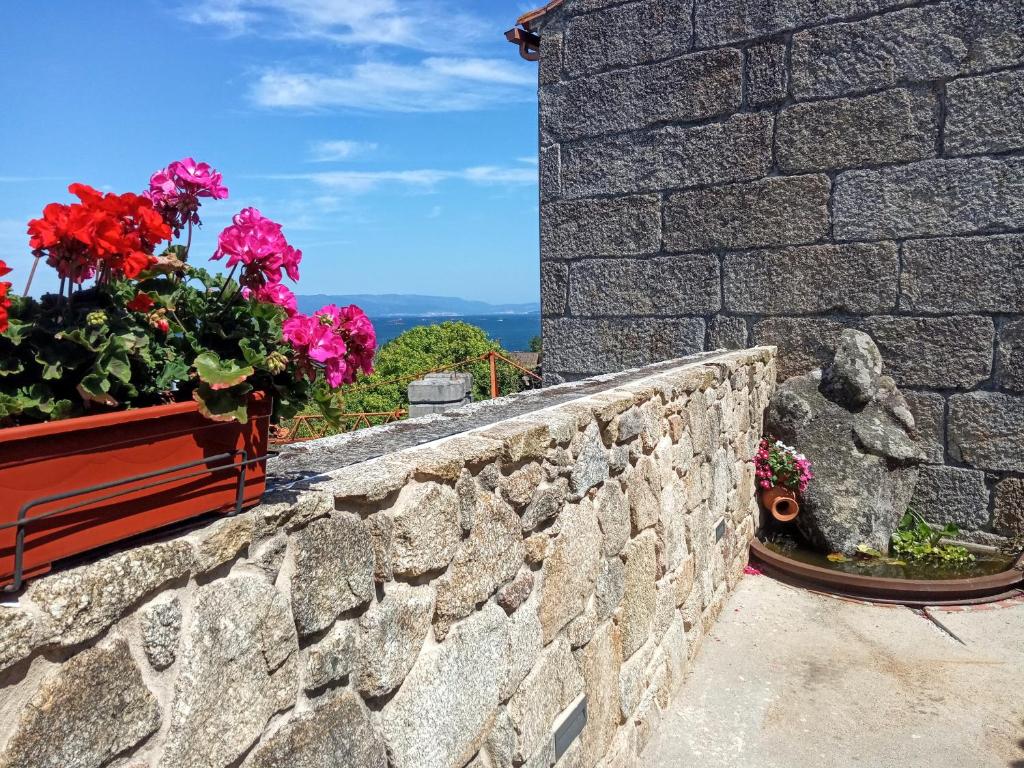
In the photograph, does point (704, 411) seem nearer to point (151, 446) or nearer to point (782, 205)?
point (782, 205)

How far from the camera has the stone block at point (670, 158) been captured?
4.50 meters

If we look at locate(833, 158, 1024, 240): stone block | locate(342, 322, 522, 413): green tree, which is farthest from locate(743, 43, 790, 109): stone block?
locate(342, 322, 522, 413): green tree

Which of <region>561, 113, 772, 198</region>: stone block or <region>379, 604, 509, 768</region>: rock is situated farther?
<region>561, 113, 772, 198</region>: stone block

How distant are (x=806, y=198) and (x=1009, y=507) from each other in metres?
1.85

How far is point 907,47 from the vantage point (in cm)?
407

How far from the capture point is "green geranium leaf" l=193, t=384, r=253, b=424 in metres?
1.07

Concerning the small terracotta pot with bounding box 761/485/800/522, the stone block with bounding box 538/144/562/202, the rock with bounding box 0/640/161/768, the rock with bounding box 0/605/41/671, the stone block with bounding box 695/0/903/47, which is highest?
the stone block with bounding box 695/0/903/47

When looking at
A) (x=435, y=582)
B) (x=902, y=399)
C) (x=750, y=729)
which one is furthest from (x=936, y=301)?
(x=435, y=582)

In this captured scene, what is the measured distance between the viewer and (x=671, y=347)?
4875 millimetres

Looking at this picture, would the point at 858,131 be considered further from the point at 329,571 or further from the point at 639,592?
the point at 329,571

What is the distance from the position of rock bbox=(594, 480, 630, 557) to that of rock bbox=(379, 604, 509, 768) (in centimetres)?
61

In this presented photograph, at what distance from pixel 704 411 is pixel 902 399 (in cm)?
150

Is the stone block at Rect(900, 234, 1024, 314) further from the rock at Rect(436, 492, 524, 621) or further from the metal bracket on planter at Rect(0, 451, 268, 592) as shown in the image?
the metal bracket on planter at Rect(0, 451, 268, 592)

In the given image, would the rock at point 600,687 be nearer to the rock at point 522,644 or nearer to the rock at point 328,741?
the rock at point 522,644
